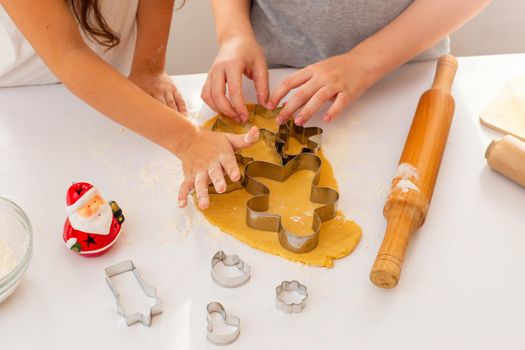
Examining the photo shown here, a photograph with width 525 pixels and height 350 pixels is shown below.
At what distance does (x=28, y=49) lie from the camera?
109cm

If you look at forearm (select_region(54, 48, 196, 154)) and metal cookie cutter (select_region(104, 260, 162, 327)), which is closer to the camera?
metal cookie cutter (select_region(104, 260, 162, 327))

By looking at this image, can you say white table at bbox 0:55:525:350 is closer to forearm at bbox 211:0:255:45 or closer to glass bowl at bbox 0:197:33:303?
glass bowl at bbox 0:197:33:303

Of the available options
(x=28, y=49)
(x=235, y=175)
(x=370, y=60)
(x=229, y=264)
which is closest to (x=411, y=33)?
(x=370, y=60)

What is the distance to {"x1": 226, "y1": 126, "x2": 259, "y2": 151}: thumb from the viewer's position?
0.81 meters

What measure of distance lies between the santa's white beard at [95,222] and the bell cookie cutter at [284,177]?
157mm

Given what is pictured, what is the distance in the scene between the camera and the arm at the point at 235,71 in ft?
3.07

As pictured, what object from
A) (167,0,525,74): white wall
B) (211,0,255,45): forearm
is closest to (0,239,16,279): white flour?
(211,0,255,45): forearm

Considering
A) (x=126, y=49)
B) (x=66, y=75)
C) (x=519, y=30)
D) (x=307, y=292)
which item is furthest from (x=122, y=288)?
(x=519, y=30)

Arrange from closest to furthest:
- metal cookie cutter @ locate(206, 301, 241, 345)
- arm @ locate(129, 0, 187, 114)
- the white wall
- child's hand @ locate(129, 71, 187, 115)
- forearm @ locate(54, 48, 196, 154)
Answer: metal cookie cutter @ locate(206, 301, 241, 345)
forearm @ locate(54, 48, 196, 154)
child's hand @ locate(129, 71, 187, 115)
arm @ locate(129, 0, 187, 114)
the white wall

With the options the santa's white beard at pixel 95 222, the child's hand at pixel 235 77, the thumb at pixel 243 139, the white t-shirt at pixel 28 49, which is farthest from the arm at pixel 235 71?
the santa's white beard at pixel 95 222

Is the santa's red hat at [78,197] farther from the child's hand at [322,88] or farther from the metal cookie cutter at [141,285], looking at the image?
the child's hand at [322,88]

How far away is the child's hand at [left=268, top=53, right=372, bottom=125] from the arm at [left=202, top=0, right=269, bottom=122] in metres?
0.04

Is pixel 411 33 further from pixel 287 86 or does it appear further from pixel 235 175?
pixel 235 175

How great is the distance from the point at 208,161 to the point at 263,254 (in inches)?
6.5
